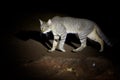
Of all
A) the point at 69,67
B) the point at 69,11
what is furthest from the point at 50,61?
the point at 69,11

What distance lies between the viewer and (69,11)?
13.7m

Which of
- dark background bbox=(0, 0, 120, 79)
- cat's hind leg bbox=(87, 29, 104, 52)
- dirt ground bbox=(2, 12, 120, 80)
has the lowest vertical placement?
dark background bbox=(0, 0, 120, 79)

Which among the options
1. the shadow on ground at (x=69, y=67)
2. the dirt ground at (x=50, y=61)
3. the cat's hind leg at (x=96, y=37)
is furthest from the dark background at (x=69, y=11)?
the shadow on ground at (x=69, y=67)

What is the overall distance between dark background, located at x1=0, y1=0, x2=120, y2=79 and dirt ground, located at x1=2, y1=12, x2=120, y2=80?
0.75 meters

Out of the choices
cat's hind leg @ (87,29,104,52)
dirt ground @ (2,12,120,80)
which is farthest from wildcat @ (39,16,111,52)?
dirt ground @ (2,12,120,80)

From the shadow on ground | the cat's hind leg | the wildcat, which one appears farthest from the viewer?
the cat's hind leg

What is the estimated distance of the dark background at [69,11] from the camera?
11.3m

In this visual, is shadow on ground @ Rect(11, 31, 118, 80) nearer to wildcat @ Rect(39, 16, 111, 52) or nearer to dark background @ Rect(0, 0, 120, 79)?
wildcat @ Rect(39, 16, 111, 52)

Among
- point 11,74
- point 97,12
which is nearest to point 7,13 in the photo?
point 97,12

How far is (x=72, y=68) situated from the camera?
8.01 meters

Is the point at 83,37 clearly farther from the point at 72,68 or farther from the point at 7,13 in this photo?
the point at 7,13

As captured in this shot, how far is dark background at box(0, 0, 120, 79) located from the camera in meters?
11.3

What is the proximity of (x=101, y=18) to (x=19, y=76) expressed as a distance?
6.24 meters

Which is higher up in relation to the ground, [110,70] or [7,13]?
[110,70]
